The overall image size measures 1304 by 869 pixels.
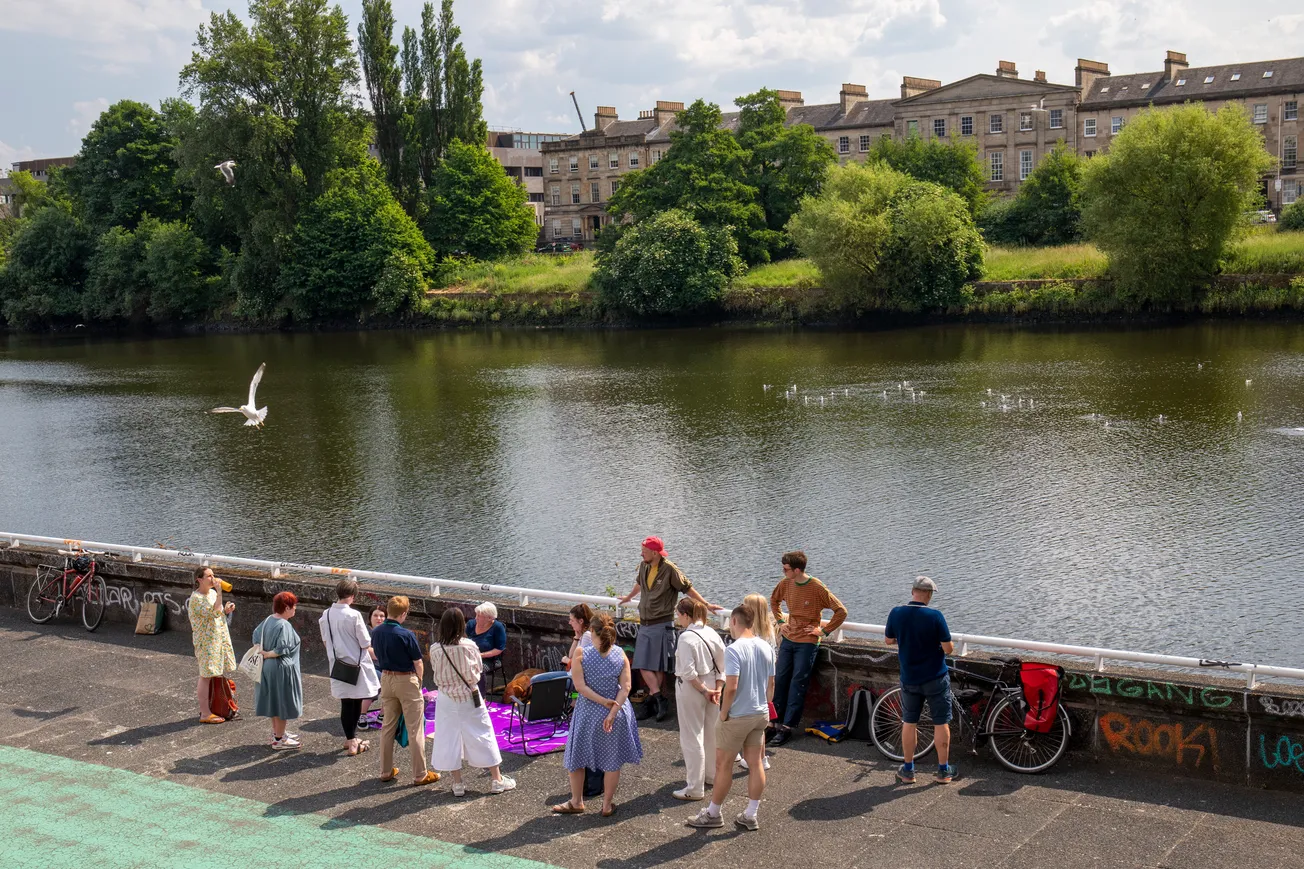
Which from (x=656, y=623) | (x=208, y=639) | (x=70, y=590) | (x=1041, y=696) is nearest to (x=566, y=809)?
(x=656, y=623)

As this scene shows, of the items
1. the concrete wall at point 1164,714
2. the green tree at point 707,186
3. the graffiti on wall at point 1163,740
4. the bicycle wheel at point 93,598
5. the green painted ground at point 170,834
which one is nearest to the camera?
the green painted ground at point 170,834

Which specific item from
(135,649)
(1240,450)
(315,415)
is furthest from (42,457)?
(1240,450)

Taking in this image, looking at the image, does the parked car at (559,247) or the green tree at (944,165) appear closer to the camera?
the green tree at (944,165)

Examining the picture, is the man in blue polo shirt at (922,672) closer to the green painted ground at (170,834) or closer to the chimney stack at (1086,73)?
the green painted ground at (170,834)

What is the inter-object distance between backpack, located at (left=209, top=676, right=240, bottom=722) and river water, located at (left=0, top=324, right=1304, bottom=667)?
12.8 metres

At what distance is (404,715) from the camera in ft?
36.8

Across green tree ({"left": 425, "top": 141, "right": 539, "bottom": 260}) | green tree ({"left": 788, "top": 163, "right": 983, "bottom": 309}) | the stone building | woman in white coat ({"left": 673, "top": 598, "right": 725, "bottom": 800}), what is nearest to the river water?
green tree ({"left": 788, "top": 163, "right": 983, "bottom": 309})

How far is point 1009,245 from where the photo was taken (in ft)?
277

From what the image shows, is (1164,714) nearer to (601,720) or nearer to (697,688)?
(697,688)

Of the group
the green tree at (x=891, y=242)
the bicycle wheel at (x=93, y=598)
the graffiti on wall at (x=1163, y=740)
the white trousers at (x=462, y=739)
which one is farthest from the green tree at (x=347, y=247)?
the graffiti on wall at (x=1163, y=740)

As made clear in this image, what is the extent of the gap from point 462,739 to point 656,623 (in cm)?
244

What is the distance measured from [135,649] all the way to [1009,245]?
7662 centimetres

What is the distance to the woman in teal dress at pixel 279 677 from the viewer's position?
12.0 meters

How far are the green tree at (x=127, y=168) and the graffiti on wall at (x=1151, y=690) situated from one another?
101846 millimetres
